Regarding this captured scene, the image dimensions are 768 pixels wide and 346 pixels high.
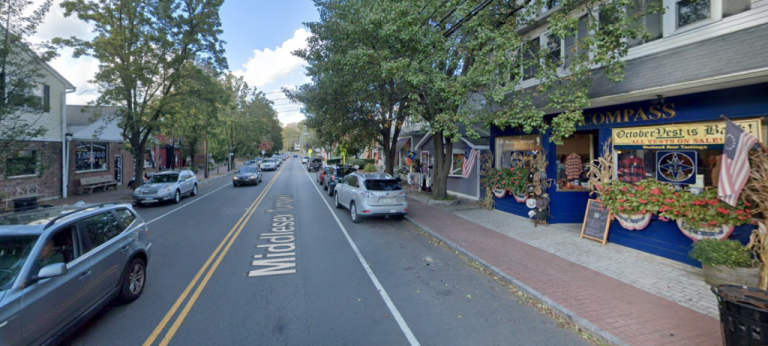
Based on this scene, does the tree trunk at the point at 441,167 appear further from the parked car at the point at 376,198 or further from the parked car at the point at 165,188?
the parked car at the point at 165,188

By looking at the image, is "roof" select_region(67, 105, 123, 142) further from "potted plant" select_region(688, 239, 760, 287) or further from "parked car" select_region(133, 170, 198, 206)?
"potted plant" select_region(688, 239, 760, 287)

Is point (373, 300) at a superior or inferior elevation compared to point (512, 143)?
inferior

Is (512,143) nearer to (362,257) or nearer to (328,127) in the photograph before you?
(362,257)

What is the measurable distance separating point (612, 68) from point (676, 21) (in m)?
1.52

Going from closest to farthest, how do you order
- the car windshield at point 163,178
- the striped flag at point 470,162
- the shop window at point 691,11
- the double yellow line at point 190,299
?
the double yellow line at point 190,299, the shop window at point 691,11, the striped flag at point 470,162, the car windshield at point 163,178

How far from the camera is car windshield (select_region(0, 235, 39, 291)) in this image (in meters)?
3.18

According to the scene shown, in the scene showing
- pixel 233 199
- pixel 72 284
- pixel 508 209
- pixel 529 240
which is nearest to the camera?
pixel 72 284

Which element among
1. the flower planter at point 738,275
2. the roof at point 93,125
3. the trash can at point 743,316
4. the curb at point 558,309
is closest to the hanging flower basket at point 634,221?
the flower planter at point 738,275

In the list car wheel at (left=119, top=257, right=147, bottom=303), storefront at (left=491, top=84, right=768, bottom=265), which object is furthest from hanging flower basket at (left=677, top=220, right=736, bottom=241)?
car wheel at (left=119, top=257, right=147, bottom=303)

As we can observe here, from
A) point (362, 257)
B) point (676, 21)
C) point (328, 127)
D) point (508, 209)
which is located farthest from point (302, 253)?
point (328, 127)

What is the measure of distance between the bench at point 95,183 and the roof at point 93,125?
7.27 feet

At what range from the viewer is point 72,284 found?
3.64 meters

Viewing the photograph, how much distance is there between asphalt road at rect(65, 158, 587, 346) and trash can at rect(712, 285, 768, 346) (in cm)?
136

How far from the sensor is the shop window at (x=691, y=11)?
268 inches
